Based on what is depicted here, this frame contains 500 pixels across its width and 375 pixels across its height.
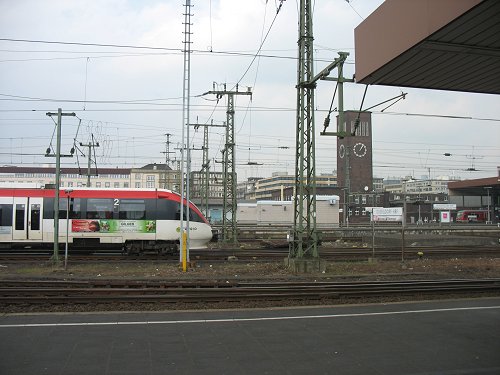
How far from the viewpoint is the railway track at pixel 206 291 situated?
10.4 metres

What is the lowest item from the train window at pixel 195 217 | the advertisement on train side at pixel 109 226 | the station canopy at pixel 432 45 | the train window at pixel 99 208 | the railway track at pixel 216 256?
the railway track at pixel 216 256

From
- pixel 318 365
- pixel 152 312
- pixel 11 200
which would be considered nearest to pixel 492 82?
pixel 318 365

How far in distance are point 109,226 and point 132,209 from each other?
130 centimetres

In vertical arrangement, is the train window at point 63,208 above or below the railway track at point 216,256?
above

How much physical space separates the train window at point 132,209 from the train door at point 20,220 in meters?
4.37

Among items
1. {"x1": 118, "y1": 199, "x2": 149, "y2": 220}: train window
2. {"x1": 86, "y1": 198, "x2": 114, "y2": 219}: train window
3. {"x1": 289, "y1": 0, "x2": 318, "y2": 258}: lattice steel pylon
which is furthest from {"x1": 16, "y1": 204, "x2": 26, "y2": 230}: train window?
{"x1": 289, "y1": 0, "x2": 318, "y2": 258}: lattice steel pylon

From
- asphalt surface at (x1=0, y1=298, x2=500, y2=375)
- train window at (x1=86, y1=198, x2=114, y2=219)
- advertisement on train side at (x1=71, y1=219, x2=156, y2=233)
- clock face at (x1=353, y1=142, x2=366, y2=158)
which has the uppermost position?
clock face at (x1=353, y1=142, x2=366, y2=158)

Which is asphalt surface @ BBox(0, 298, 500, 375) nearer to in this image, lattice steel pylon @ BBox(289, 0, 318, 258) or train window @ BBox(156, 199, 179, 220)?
lattice steel pylon @ BBox(289, 0, 318, 258)

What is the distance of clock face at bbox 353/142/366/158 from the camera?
312 feet

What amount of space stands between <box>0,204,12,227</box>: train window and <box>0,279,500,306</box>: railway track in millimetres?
8638

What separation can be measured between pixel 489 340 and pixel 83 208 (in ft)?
57.8

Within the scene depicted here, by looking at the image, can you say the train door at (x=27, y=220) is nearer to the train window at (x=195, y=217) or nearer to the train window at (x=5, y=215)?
the train window at (x=5, y=215)

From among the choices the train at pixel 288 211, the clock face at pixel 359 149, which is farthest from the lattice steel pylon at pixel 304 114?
the clock face at pixel 359 149

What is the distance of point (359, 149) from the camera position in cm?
9588
